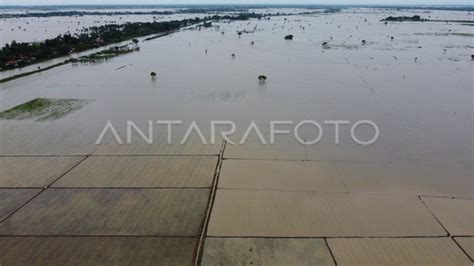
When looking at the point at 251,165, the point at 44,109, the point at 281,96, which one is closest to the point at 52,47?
the point at 44,109

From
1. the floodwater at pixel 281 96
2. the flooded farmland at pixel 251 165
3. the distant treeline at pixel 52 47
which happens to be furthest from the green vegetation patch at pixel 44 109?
the distant treeline at pixel 52 47

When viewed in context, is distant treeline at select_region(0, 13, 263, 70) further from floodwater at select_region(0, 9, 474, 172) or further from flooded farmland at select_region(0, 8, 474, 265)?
floodwater at select_region(0, 9, 474, 172)

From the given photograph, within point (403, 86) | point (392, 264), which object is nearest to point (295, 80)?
point (403, 86)

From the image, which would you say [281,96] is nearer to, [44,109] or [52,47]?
[44,109]

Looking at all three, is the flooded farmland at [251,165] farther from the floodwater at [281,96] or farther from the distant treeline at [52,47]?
the distant treeline at [52,47]

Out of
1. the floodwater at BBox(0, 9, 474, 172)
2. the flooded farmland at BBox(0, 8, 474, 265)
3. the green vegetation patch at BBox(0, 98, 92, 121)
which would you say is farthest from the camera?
the green vegetation patch at BBox(0, 98, 92, 121)

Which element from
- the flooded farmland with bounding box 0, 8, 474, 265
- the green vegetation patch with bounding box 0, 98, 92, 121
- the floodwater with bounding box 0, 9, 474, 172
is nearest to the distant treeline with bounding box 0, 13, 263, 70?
the flooded farmland with bounding box 0, 8, 474, 265

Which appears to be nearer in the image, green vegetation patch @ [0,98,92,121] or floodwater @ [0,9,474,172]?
floodwater @ [0,9,474,172]
